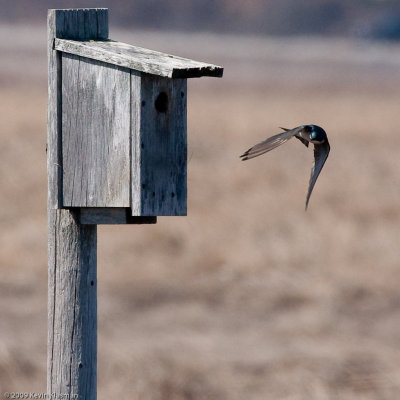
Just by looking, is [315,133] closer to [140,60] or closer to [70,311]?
[140,60]

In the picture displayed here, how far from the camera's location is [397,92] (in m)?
27.4

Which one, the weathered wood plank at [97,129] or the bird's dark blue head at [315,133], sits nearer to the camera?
the weathered wood plank at [97,129]

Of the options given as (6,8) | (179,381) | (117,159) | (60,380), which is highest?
(6,8)

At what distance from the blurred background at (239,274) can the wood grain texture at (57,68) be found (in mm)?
742

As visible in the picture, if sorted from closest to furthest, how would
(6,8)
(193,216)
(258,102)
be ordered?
(193,216) → (258,102) → (6,8)

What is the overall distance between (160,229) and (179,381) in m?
3.77

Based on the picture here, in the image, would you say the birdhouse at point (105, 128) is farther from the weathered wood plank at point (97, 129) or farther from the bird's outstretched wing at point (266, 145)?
Result: the bird's outstretched wing at point (266, 145)

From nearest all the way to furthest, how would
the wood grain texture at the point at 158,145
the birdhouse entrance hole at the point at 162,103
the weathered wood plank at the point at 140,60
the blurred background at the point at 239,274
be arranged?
the weathered wood plank at the point at 140,60, the wood grain texture at the point at 158,145, the birdhouse entrance hole at the point at 162,103, the blurred background at the point at 239,274

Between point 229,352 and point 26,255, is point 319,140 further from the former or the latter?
point 26,255

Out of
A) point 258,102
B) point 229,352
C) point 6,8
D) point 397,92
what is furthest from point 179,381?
point 6,8

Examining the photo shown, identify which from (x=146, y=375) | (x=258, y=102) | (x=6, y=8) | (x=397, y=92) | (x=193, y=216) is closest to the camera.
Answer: (x=146, y=375)

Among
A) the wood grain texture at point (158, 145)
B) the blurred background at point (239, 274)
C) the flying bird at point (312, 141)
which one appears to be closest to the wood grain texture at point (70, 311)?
the wood grain texture at point (158, 145)

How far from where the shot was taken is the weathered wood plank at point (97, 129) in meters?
3.99

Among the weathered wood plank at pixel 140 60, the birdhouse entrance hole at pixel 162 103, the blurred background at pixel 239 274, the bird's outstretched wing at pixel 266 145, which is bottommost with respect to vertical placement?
the blurred background at pixel 239 274
